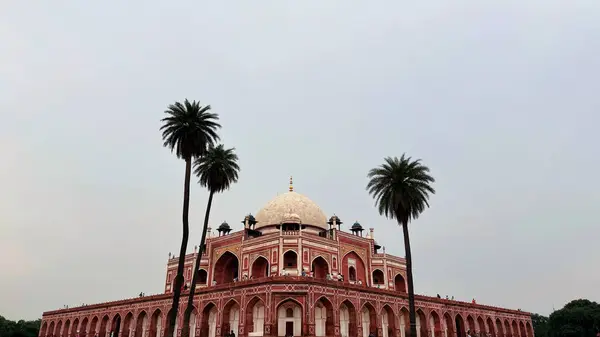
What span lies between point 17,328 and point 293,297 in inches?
2702

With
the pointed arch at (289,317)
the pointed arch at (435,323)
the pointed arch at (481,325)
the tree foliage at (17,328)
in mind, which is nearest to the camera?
the pointed arch at (289,317)

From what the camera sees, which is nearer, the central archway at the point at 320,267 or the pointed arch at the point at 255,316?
the pointed arch at the point at 255,316

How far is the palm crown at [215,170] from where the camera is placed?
40.8 metres

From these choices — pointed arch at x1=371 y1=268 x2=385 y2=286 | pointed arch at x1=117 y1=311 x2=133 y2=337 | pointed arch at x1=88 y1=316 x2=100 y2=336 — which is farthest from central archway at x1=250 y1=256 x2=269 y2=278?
pointed arch at x1=88 y1=316 x2=100 y2=336

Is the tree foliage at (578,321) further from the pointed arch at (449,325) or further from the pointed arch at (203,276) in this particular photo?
the pointed arch at (203,276)

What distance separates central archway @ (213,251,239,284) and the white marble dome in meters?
5.50

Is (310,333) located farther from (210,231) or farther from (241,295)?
(210,231)

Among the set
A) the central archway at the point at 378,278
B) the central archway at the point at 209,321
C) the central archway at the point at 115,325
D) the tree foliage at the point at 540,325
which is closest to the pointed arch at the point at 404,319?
the central archway at the point at 378,278

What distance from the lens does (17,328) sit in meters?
81.8

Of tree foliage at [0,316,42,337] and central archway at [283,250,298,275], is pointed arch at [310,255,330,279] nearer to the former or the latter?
central archway at [283,250,298,275]

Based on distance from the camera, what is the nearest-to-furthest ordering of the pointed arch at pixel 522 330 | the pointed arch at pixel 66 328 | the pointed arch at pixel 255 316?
the pointed arch at pixel 255 316 < the pointed arch at pixel 66 328 < the pointed arch at pixel 522 330

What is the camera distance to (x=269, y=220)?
5875cm

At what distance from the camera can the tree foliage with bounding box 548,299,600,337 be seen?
7500 cm

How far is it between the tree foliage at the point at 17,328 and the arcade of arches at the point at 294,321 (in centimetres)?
3165
